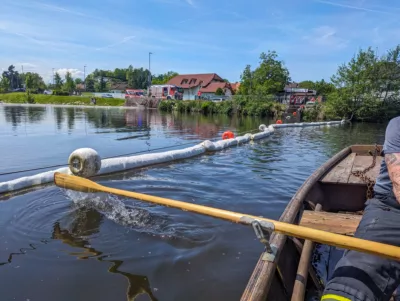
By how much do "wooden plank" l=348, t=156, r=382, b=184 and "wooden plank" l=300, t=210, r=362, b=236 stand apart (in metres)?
1.40

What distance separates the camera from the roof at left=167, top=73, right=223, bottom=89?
76125 millimetres

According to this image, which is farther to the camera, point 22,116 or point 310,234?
point 22,116

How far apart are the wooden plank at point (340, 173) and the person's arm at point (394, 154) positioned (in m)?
2.74

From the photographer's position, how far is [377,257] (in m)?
2.07

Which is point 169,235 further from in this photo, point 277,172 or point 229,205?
point 277,172

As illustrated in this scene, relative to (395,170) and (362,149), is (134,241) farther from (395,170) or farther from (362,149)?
(362,149)

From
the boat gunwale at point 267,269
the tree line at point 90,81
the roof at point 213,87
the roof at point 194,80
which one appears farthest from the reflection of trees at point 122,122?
the tree line at point 90,81

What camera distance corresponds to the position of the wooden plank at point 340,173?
5092mm

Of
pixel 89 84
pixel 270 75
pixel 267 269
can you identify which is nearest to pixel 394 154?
pixel 267 269

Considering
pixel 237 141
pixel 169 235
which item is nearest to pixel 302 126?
pixel 237 141

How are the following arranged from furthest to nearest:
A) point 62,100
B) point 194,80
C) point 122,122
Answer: point 62,100 → point 194,80 → point 122,122

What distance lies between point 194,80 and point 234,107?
30.4 metres

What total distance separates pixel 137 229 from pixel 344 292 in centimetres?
359

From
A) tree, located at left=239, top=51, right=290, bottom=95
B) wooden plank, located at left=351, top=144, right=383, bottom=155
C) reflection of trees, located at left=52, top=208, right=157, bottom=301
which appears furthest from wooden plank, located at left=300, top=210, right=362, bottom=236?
tree, located at left=239, top=51, right=290, bottom=95
